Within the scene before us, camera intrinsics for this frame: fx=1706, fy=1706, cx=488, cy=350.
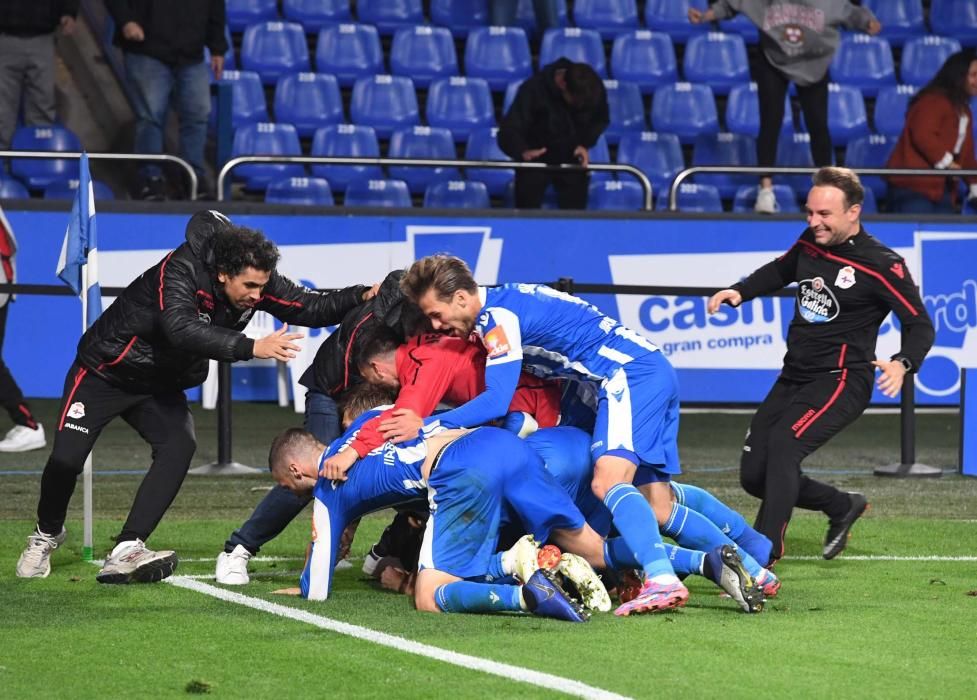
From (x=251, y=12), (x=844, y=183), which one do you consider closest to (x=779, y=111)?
(x=251, y=12)

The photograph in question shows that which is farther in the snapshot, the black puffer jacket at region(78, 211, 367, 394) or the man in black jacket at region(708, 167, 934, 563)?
the man in black jacket at region(708, 167, 934, 563)

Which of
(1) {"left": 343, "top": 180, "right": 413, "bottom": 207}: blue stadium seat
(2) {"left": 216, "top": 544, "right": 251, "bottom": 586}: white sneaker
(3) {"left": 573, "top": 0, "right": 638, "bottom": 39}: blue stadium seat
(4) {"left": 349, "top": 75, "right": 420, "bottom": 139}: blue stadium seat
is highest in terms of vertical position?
(3) {"left": 573, "top": 0, "right": 638, "bottom": 39}: blue stadium seat

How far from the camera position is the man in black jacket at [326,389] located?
7.43 m

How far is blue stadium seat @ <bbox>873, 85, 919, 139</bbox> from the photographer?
17.6 meters

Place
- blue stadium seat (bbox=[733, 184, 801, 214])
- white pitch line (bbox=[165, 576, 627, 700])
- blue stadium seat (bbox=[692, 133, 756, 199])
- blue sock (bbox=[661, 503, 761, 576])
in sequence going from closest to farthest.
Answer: white pitch line (bbox=[165, 576, 627, 700]) < blue sock (bbox=[661, 503, 761, 576]) < blue stadium seat (bbox=[733, 184, 801, 214]) < blue stadium seat (bbox=[692, 133, 756, 199])

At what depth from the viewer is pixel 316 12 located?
17.4 meters

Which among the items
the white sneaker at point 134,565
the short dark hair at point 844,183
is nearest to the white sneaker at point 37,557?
the white sneaker at point 134,565

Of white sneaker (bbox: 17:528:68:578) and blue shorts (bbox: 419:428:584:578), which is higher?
blue shorts (bbox: 419:428:584:578)

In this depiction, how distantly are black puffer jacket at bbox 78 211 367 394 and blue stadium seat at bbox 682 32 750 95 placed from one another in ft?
34.7

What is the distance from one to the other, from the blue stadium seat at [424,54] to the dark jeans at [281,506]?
965cm

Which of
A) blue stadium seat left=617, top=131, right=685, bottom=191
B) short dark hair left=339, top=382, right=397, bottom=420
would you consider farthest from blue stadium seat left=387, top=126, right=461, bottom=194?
short dark hair left=339, top=382, right=397, bottom=420

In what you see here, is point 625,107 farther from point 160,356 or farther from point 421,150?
→ point 160,356

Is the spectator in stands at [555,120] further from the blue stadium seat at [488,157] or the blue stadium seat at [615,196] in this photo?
the blue stadium seat at [488,157]

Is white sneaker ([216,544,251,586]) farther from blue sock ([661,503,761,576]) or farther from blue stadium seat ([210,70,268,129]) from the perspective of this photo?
blue stadium seat ([210,70,268,129])
